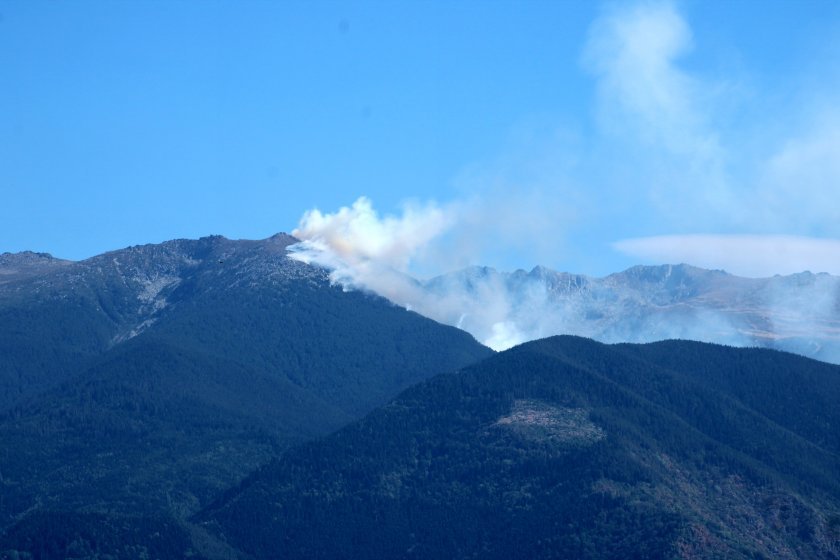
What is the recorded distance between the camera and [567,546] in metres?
199

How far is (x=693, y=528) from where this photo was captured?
639 feet

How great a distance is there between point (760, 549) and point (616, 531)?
56.1 ft

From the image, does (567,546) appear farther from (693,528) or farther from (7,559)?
(7,559)

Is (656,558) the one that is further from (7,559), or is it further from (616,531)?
(7,559)

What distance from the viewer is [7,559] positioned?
19962 cm

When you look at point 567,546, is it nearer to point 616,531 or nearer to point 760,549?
point 616,531

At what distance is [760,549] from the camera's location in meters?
200

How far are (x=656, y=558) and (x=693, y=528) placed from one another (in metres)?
7.39

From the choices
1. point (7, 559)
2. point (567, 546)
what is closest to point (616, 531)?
point (567, 546)

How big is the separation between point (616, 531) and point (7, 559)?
233ft

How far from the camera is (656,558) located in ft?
623

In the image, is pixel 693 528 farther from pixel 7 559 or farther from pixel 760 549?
pixel 7 559

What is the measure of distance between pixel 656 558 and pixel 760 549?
16.8m

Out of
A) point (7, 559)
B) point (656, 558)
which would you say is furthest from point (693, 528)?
point (7, 559)
